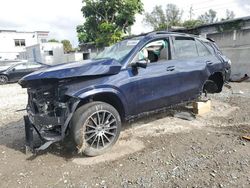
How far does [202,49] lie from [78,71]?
316 centimetres

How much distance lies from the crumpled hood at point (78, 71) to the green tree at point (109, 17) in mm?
17434

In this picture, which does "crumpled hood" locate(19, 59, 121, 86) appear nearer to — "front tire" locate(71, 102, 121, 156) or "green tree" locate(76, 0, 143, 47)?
"front tire" locate(71, 102, 121, 156)

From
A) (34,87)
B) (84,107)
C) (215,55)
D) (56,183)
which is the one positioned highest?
(215,55)

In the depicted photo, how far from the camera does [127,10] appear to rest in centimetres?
2180

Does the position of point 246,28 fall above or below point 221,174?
above

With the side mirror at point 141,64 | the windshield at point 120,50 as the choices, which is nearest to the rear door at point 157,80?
the side mirror at point 141,64

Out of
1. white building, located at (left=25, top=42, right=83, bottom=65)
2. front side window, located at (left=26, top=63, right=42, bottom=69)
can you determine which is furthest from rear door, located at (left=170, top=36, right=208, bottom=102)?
white building, located at (left=25, top=42, right=83, bottom=65)

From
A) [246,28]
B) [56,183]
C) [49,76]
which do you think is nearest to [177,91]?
[49,76]

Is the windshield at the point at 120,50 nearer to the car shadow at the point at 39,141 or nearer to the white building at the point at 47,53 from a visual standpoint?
the car shadow at the point at 39,141

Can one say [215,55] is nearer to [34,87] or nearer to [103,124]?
[103,124]

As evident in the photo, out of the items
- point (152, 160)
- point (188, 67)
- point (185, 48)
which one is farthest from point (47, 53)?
point (152, 160)

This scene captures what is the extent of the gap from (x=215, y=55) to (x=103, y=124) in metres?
3.34

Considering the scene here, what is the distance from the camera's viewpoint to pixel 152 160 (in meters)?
4.11

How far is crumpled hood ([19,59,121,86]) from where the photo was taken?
4.00 metres
